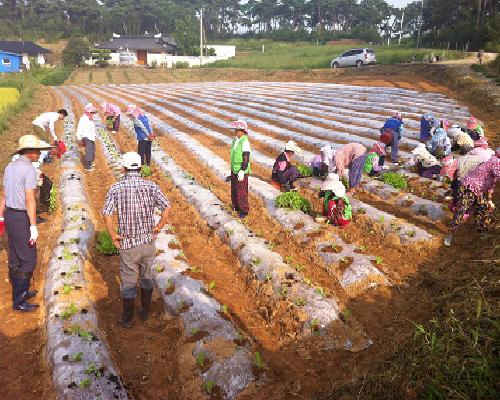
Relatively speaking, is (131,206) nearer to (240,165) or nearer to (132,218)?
(132,218)

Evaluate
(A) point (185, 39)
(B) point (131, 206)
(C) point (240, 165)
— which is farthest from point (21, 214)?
(A) point (185, 39)

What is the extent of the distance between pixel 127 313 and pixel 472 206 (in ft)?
19.9

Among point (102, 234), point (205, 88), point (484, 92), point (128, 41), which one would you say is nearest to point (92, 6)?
point (128, 41)

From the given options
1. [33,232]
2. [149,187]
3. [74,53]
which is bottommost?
[33,232]

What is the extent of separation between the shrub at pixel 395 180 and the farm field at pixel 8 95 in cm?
2323

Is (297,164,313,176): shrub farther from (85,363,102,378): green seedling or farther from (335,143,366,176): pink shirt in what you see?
(85,363,102,378): green seedling

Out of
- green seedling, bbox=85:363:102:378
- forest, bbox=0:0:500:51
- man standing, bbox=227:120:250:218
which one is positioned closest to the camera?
green seedling, bbox=85:363:102:378

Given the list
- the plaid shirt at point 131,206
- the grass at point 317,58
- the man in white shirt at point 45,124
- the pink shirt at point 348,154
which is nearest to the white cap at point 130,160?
the plaid shirt at point 131,206

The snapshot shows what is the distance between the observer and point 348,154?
9.56 m

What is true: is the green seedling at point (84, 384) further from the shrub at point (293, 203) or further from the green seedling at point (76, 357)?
the shrub at point (293, 203)

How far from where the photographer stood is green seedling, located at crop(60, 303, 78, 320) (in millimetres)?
5363

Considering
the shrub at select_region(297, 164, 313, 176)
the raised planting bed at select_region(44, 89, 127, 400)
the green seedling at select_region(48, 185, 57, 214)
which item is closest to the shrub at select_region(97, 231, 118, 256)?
the raised planting bed at select_region(44, 89, 127, 400)

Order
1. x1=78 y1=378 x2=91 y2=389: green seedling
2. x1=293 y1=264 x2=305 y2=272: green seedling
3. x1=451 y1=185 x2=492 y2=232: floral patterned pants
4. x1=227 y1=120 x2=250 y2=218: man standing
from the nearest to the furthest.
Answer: x1=78 y1=378 x2=91 y2=389: green seedling → x1=293 y1=264 x2=305 y2=272: green seedling → x1=451 y1=185 x2=492 y2=232: floral patterned pants → x1=227 y1=120 x2=250 y2=218: man standing

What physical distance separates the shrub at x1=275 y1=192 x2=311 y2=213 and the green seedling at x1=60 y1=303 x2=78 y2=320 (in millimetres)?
4876
